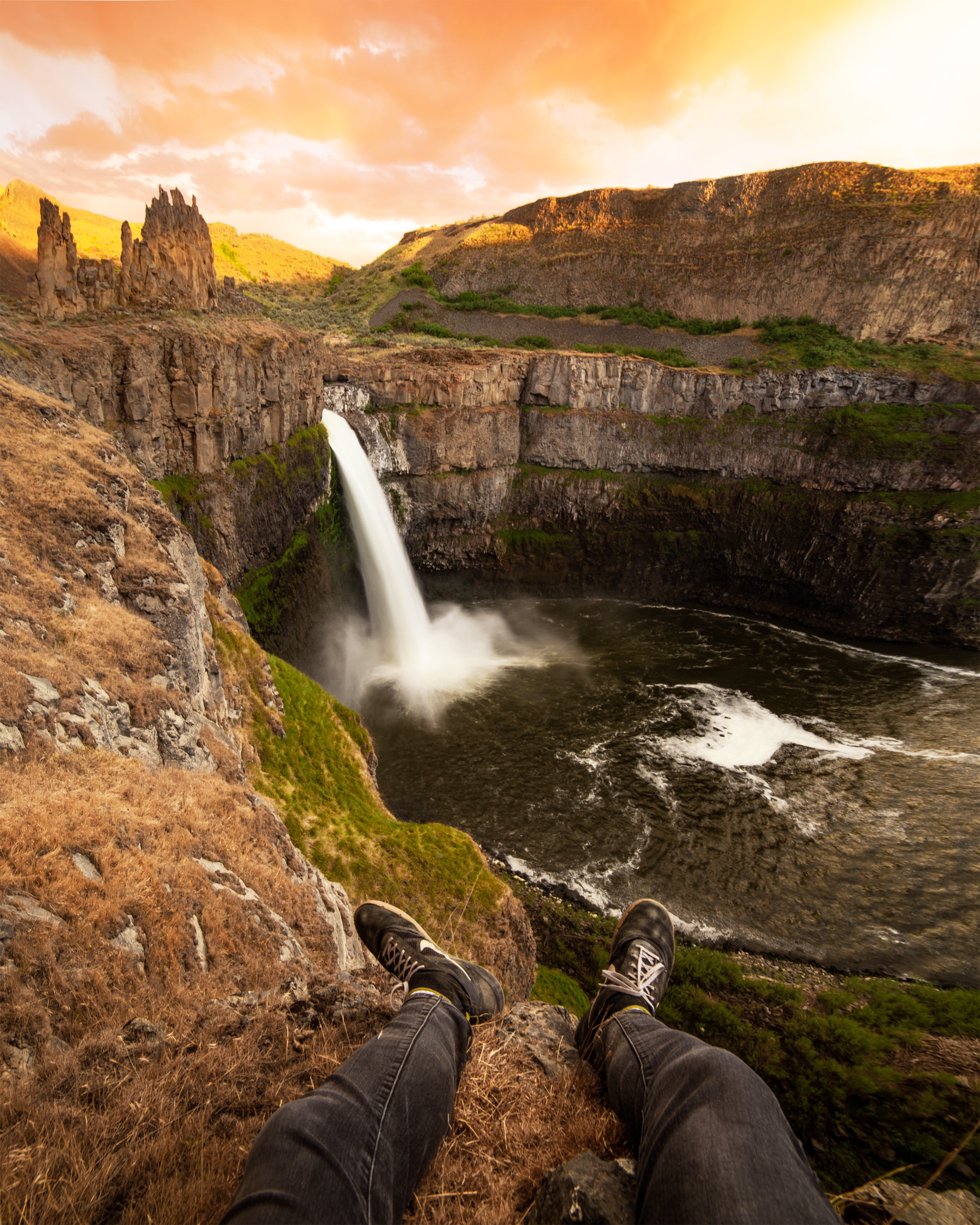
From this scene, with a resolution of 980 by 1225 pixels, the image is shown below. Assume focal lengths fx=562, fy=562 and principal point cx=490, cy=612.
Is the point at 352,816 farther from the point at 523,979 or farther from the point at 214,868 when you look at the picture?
the point at 214,868

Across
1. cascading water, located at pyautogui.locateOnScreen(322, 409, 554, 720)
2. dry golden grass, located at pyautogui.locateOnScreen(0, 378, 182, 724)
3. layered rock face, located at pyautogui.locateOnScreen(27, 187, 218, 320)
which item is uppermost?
layered rock face, located at pyautogui.locateOnScreen(27, 187, 218, 320)

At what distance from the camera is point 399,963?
4488mm

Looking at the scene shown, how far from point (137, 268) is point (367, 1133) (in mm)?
28990

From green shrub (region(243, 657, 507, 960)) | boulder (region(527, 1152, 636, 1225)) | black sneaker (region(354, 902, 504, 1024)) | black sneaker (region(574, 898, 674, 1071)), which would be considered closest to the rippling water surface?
green shrub (region(243, 657, 507, 960))

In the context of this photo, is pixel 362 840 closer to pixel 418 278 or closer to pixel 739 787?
pixel 739 787

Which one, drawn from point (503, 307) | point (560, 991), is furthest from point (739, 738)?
point (503, 307)

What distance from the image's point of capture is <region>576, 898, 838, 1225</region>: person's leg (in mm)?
1962

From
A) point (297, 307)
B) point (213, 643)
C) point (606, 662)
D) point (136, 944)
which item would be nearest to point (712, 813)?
point (606, 662)

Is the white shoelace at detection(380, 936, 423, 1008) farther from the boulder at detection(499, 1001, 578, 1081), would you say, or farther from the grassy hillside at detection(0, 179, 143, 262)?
the grassy hillside at detection(0, 179, 143, 262)

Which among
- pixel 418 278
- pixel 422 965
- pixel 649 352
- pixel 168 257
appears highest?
pixel 418 278

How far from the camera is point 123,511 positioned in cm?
995

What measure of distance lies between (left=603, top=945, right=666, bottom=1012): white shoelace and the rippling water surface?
10.7 meters

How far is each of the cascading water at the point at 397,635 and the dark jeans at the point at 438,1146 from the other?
20.6 metres

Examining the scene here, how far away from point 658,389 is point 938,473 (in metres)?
16.9
